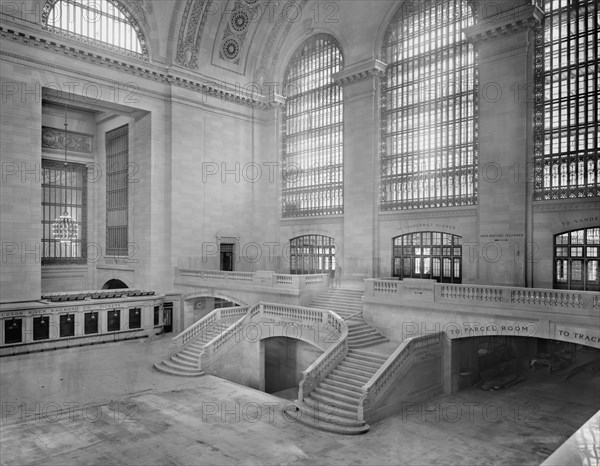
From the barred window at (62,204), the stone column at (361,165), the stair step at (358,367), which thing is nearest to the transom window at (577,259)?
the stair step at (358,367)

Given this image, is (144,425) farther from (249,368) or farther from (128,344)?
(128,344)

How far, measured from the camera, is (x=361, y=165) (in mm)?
24859

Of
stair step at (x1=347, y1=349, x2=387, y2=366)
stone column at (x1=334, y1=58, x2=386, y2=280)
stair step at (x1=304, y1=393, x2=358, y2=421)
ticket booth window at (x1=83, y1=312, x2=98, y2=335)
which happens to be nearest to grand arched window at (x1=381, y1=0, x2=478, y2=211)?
stone column at (x1=334, y1=58, x2=386, y2=280)

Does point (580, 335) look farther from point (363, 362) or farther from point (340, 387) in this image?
point (340, 387)

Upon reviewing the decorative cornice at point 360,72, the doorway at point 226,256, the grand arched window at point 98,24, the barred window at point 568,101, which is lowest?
the doorway at point 226,256

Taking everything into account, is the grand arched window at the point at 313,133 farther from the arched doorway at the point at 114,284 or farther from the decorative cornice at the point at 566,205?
the arched doorway at the point at 114,284

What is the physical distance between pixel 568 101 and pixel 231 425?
53.1 ft

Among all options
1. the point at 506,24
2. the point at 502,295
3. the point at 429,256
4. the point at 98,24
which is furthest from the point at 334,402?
the point at 98,24

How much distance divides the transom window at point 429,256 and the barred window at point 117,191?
51.6ft

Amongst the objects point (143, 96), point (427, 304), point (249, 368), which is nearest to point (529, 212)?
point (427, 304)

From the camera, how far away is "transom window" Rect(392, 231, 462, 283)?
69.9 ft

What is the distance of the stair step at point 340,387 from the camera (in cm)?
1438

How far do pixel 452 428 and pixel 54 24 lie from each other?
77.7 ft

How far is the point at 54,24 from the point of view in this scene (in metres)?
23.0
